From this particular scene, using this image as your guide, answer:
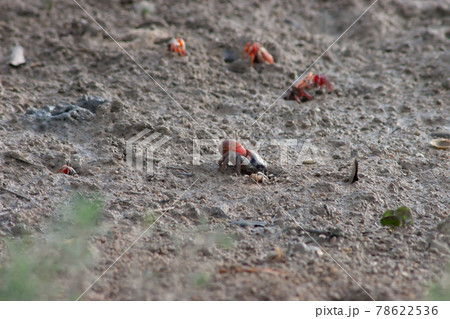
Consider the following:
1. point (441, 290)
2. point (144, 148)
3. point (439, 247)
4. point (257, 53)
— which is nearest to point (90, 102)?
point (144, 148)

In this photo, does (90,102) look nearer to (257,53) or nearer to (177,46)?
(177,46)

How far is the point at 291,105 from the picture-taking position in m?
5.12

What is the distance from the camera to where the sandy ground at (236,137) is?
2.95m

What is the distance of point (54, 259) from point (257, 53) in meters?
3.39

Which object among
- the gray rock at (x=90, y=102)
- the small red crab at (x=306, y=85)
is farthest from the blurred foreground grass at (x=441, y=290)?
the gray rock at (x=90, y=102)

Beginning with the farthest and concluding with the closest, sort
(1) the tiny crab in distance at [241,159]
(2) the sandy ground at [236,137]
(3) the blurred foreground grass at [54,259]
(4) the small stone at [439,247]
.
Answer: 1. (1) the tiny crab in distance at [241,159]
2. (4) the small stone at [439,247]
3. (2) the sandy ground at [236,137]
4. (3) the blurred foreground grass at [54,259]

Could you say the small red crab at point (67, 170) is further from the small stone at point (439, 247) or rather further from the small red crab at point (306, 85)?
the small stone at point (439, 247)

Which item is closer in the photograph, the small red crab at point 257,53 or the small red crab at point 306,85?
the small red crab at point 306,85

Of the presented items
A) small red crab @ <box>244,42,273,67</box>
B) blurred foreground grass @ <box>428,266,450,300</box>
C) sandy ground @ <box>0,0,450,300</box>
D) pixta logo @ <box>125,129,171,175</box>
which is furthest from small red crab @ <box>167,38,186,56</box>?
blurred foreground grass @ <box>428,266,450,300</box>

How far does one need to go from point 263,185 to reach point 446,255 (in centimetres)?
131

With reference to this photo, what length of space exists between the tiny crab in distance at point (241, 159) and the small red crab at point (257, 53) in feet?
5.95

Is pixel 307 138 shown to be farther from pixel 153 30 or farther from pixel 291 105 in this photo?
pixel 153 30

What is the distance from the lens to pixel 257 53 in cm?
561

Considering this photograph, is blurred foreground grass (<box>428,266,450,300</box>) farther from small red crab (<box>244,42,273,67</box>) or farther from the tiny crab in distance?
small red crab (<box>244,42,273,67</box>)
